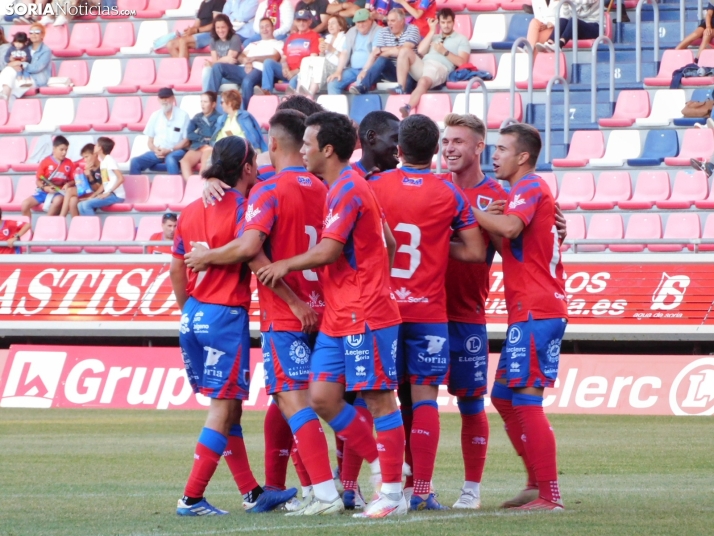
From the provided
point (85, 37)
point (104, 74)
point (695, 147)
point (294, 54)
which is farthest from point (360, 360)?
point (85, 37)

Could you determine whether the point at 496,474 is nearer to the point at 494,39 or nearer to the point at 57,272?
the point at 57,272

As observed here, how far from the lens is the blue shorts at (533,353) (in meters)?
6.77

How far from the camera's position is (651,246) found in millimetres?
16156

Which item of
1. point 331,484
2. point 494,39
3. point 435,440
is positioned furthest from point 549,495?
point 494,39

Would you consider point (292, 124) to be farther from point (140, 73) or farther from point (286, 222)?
point (140, 73)

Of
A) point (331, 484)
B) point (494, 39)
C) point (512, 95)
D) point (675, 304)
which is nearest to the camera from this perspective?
point (331, 484)

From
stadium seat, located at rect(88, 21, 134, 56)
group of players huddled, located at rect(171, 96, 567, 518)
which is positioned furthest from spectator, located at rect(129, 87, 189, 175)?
group of players huddled, located at rect(171, 96, 567, 518)

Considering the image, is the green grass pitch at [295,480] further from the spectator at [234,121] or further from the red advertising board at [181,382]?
the spectator at [234,121]

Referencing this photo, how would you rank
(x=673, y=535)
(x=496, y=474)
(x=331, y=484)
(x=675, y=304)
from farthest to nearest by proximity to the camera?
(x=675, y=304) < (x=496, y=474) < (x=331, y=484) < (x=673, y=535)

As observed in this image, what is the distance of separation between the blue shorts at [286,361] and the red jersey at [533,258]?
1195mm

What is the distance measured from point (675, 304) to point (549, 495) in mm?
8685

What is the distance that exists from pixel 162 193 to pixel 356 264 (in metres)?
13.6

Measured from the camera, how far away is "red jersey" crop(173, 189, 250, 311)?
22.5 ft

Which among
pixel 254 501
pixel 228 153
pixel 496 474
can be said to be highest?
pixel 228 153
